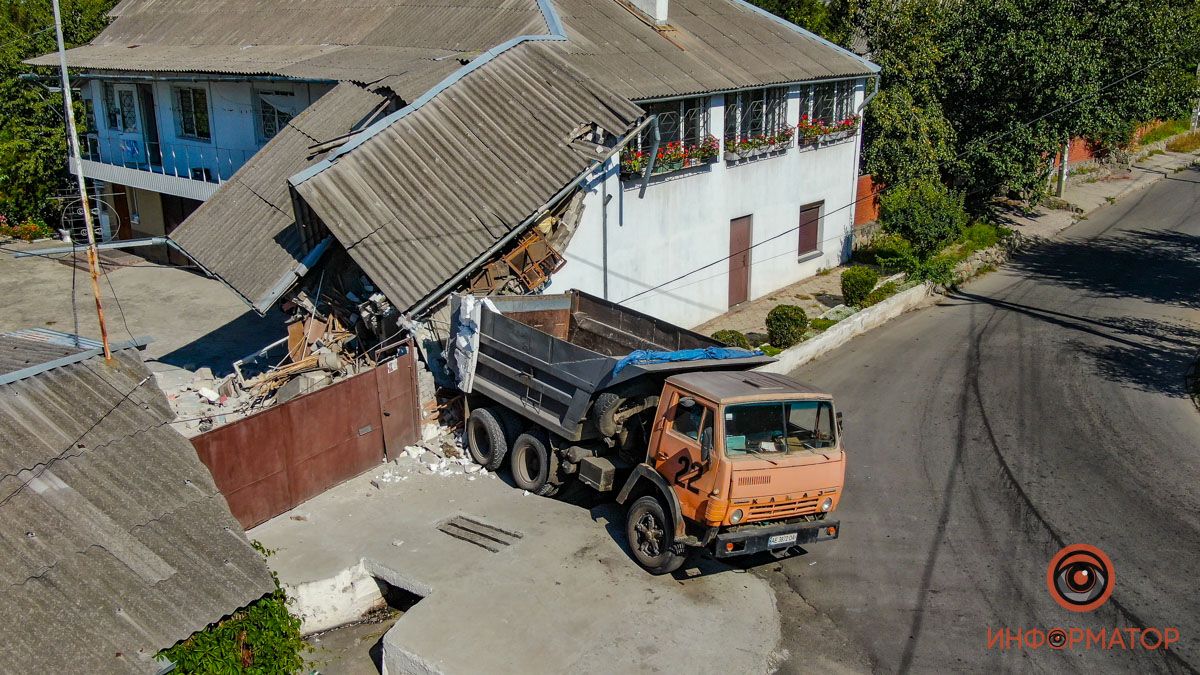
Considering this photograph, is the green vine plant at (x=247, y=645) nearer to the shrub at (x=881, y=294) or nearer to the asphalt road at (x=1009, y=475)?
the asphalt road at (x=1009, y=475)

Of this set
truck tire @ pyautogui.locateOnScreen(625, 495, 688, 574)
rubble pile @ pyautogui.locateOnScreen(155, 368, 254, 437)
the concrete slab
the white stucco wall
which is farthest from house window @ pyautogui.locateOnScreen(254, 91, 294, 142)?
truck tire @ pyautogui.locateOnScreen(625, 495, 688, 574)

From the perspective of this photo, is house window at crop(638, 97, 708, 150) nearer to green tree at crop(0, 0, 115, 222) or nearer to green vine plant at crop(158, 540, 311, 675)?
green vine plant at crop(158, 540, 311, 675)

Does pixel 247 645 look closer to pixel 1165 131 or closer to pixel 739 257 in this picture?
pixel 739 257

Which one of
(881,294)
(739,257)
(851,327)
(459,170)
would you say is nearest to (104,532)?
(459,170)

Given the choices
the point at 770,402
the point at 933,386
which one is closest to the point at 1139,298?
the point at 933,386

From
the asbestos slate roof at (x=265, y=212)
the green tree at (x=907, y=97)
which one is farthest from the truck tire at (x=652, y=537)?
the green tree at (x=907, y=97)

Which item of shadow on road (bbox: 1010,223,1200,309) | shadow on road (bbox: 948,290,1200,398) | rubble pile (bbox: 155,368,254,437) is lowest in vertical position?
shadow on road (bbox: 1010,223,1200,309)
